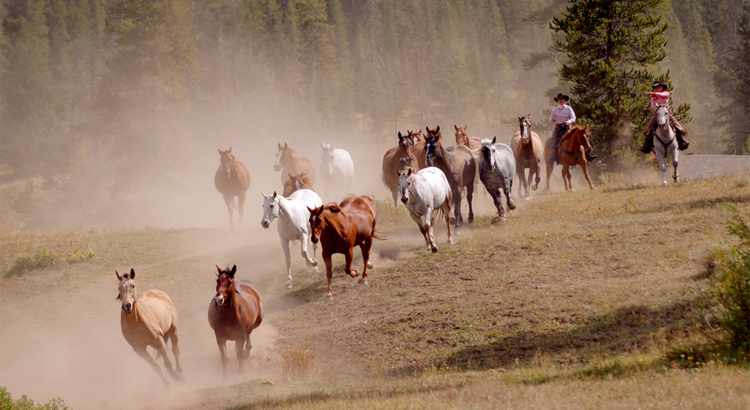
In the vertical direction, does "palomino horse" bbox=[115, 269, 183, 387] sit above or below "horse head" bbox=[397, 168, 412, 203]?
below

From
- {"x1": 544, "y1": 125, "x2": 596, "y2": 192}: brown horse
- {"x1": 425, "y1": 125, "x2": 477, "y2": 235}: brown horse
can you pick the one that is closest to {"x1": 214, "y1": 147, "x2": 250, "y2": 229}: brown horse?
{"x1": 425, "y1": 125, "x2": 477, "y2": 235}: brown horse

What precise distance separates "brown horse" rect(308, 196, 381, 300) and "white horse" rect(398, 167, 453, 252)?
1.16 meters

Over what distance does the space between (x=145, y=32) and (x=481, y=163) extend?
34793 millimetres

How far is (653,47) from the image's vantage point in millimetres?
25141

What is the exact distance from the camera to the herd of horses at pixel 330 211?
11.3 metres

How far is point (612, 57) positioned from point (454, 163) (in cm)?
1171

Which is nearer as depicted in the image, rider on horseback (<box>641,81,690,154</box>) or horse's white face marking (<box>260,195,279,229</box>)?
horse's white face marking (<box>260,195,279,229</box>)

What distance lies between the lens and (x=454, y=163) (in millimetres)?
18406

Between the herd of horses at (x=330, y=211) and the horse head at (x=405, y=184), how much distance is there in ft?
0.09

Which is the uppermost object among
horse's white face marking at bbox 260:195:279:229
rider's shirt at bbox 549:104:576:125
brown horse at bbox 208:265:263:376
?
rider's shirt at bbox 549:104:576:125

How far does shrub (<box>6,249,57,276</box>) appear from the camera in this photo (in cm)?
2108

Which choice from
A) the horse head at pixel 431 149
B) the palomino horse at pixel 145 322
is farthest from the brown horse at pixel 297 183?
the palomino horse at pixel 145 322

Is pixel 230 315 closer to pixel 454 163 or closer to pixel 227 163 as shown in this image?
pixel 454 163

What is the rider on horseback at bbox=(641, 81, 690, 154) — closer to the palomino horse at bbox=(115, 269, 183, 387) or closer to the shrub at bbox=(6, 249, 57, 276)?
the palomino horse at bbox=(115, 269, 183, 387)
